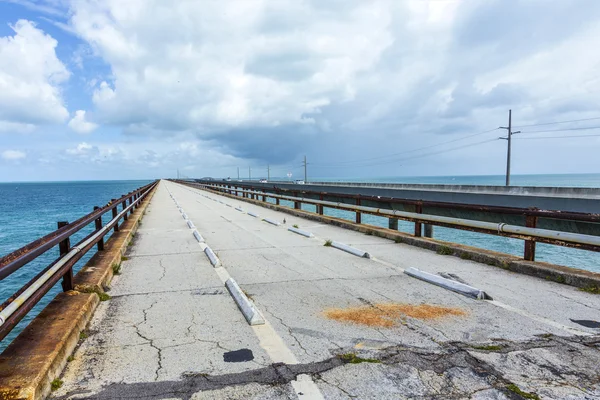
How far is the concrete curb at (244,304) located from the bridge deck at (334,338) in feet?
0.38

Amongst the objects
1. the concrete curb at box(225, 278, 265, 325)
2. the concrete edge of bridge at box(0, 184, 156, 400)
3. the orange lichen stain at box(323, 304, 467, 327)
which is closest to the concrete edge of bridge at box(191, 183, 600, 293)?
the orange lichen stain at box(323, 304, 467, 327)

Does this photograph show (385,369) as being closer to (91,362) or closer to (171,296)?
(91,362)

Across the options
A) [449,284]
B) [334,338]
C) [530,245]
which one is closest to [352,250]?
[449,284]

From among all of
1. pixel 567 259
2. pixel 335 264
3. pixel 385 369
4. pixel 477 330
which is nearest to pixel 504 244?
pixel 567 259

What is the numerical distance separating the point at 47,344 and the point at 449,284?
530cm

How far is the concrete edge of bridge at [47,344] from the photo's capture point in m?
3.14

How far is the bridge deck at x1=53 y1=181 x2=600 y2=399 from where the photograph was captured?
3373mm

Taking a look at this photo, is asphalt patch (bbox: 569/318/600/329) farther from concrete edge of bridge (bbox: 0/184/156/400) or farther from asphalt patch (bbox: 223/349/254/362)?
concrete edge of bridge (bbox: 0/184/156/400)

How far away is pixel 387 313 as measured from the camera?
204 inches

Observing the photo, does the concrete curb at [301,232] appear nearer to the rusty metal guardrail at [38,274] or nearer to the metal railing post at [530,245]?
the metal railing post at [530,245]

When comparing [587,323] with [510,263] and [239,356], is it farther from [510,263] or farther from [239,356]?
[239,356]

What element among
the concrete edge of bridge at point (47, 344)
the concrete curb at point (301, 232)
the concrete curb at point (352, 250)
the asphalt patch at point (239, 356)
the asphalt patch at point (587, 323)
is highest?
the concrete edge of bridge at point (47, 344)

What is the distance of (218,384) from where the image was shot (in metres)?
3.40

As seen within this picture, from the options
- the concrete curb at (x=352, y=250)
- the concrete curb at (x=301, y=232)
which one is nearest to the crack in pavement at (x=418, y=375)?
the concrete curb at (x=352, y=250)
